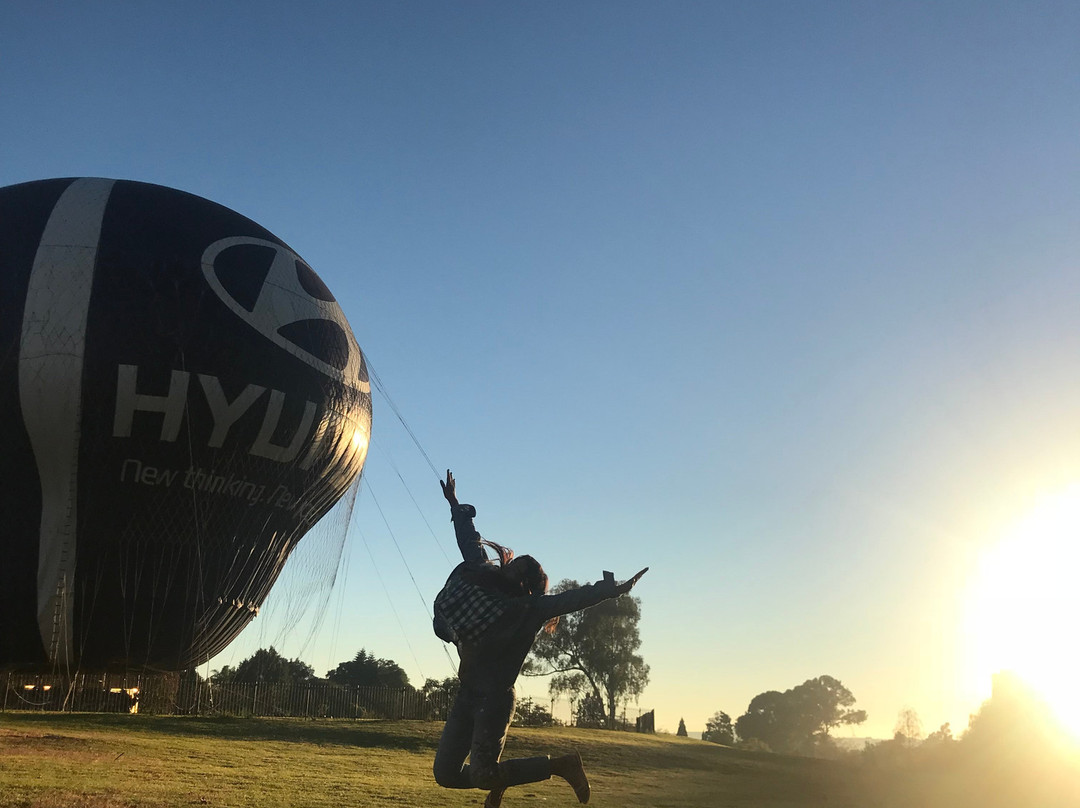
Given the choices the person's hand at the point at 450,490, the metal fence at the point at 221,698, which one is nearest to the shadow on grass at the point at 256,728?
the metal fence at the point at 221,698

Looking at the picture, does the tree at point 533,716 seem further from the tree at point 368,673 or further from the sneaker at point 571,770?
the sneaker at point 571,770

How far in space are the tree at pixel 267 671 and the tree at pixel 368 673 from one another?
6.52ft

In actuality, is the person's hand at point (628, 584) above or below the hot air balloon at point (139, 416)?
below

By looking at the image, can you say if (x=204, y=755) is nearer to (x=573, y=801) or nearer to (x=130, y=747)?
(x=130, y=747)

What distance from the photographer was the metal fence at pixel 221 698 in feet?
87.8

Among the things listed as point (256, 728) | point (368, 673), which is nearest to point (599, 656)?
point (368, 673)

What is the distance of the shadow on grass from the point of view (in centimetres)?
2409

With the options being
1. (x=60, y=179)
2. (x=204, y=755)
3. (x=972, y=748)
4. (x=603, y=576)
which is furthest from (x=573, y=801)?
(x=972, y=748)

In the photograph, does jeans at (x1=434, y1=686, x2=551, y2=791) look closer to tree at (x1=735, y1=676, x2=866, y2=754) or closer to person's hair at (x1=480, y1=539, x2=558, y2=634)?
person's hair at (x1=480, y1=539, x2=558, y2=634)

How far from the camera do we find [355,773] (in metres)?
20.4

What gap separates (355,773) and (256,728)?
801cm

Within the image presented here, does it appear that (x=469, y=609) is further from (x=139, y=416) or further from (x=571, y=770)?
(x=139, y=416)

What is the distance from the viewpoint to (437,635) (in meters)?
7.96

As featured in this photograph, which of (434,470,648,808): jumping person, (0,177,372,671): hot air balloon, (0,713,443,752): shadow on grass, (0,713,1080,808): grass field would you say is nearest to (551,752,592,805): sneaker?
(434,470,648,808): jumping person
